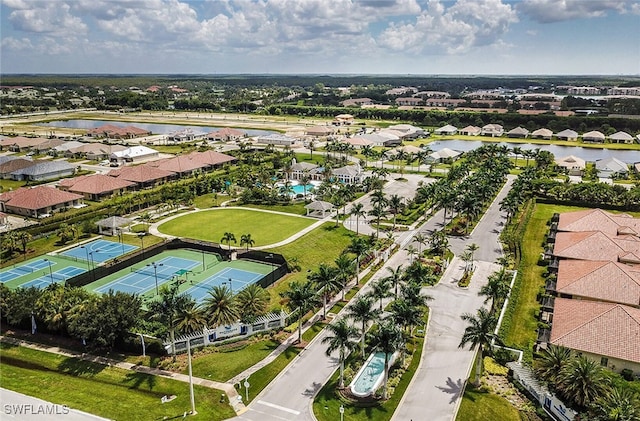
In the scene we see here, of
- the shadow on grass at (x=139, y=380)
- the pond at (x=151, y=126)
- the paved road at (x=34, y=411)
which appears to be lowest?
the shadow on grass at (x=139, y=380)

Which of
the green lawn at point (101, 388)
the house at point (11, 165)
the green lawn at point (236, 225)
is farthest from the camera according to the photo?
the house at point (11, 165)

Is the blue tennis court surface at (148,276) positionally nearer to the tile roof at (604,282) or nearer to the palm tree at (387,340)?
the palm tree at (387,340)

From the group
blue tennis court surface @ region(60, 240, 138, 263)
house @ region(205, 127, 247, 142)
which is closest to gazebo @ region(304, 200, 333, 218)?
blue tennis court surface @ region(60, 240, 138, 263)

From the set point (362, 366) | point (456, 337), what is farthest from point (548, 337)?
point (362, 366)

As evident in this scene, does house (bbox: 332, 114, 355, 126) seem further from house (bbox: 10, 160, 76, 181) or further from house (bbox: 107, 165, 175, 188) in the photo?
house (bbox: 10, 160, 76, 181)

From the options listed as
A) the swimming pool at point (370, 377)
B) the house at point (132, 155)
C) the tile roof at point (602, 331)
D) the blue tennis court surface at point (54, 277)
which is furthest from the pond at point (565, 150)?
the swimming pool at point (370, 377)

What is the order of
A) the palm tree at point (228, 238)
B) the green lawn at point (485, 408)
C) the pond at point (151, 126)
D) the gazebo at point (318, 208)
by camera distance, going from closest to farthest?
the green lawn at point (485, 408) < the palm tree at point (228, 238) < the gazebo at point (318, 208) < the pond at point (151, 126)
